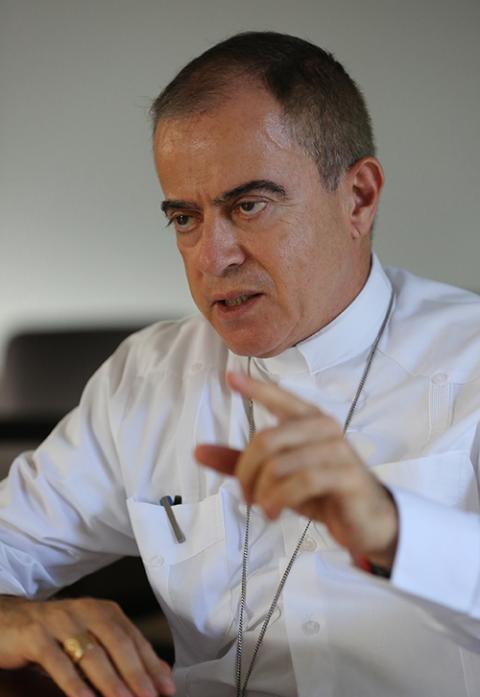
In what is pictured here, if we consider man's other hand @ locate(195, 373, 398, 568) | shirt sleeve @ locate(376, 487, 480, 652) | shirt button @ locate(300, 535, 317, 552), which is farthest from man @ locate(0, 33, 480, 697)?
man's other hand @ locate(195, 373, 398, 568)

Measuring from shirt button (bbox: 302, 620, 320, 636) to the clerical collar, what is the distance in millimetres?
385

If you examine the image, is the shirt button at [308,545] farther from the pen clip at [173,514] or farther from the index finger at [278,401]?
the index finger at [278,401]

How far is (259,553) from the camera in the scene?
1.44 m

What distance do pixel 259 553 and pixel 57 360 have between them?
34.5 inches

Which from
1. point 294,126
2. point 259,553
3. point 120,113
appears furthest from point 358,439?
point 120,113

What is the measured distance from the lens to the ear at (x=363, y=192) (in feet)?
4.80

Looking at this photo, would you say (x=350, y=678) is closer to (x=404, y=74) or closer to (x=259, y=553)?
(x=259, y=553)

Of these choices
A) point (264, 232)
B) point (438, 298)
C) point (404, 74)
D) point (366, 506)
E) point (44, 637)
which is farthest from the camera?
point (404, 74)

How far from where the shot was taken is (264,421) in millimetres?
1513

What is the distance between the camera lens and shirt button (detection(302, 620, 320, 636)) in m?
1.33

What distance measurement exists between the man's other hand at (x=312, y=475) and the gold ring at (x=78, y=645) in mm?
424

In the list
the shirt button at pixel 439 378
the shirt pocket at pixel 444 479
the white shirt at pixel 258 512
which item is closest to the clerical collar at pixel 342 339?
the white shirt at pixel 258 512

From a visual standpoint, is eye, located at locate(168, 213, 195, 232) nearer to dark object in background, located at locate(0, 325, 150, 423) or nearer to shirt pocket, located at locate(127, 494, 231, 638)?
shirt pocket, located at locate(127, 494, 231, 638)

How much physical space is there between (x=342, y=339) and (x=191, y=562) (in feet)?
1.38
